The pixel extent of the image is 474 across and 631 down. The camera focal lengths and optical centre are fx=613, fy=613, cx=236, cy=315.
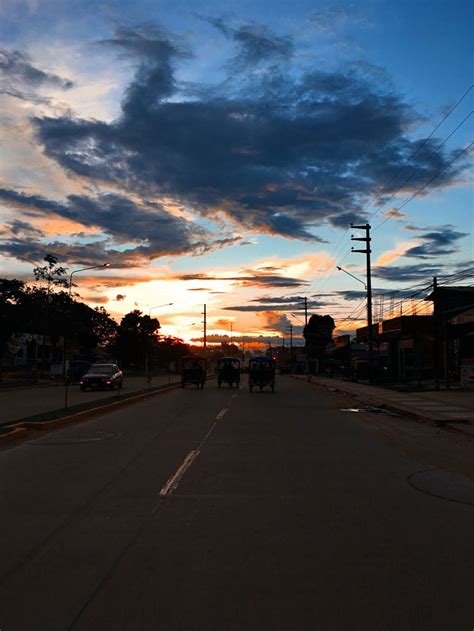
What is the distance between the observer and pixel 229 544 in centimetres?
604

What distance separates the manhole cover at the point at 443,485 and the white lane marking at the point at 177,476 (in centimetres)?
344

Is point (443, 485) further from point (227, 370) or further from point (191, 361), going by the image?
point (191, 361)

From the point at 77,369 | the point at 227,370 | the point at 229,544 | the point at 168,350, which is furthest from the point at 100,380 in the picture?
the point at 168,350

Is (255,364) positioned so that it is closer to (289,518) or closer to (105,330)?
(289,518)

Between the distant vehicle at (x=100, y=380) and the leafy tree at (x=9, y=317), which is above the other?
the leafy tree at (x=9, y=317)

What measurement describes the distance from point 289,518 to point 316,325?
464 ft

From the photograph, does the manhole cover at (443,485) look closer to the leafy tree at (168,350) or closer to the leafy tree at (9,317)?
the leafy tree at (9,317)

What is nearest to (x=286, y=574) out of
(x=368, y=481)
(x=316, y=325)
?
(x=368, y=481)

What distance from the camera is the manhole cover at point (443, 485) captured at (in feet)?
26.7

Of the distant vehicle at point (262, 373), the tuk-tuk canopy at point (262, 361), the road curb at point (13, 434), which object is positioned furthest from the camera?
the tuk-tuk canopy at point (262, 361)

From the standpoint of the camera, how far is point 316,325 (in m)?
147

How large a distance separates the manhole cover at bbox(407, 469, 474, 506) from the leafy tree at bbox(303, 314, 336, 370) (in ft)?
418

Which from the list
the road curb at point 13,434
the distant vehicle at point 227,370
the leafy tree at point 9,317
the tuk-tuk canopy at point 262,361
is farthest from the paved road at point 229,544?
the leafy tree at point 9,317

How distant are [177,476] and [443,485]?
3.96 metres
